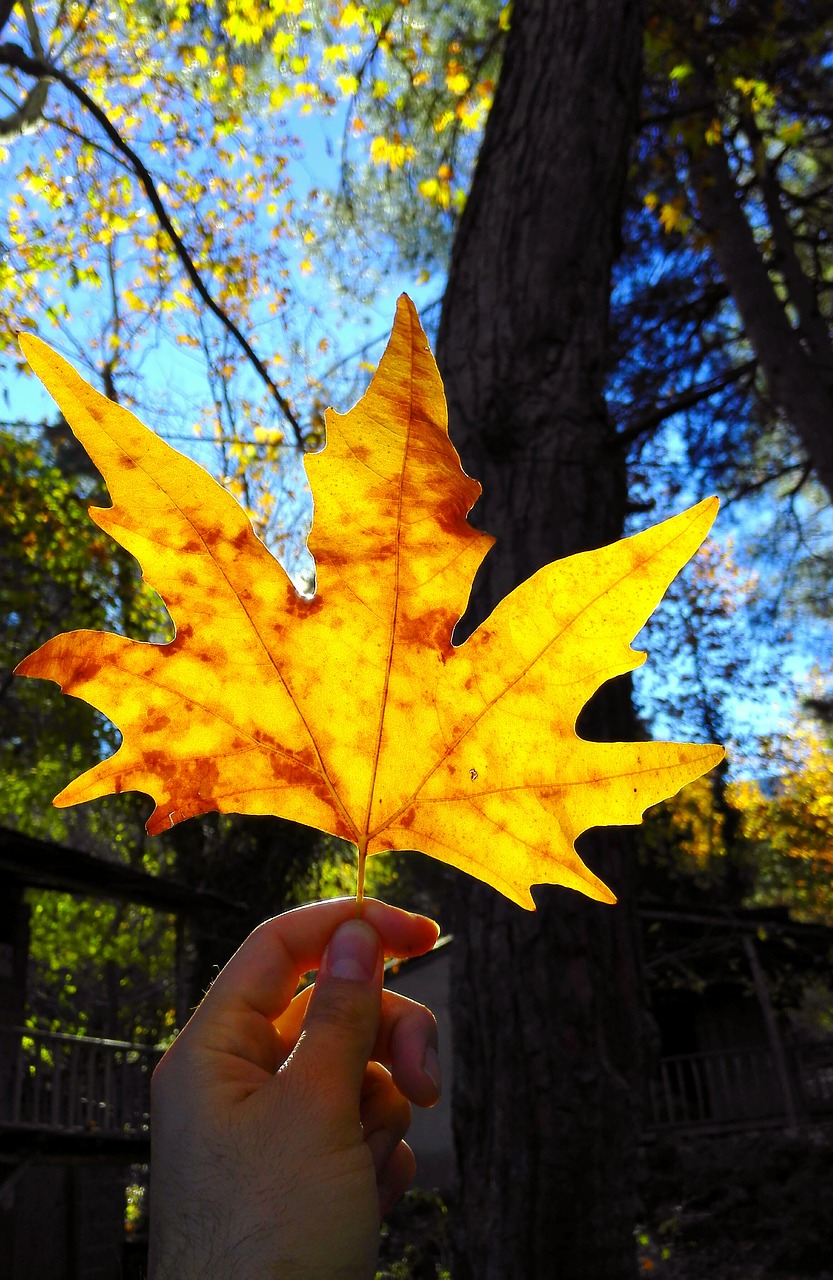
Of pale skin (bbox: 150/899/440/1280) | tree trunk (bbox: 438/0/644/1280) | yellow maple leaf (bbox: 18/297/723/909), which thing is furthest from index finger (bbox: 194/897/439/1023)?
tree trunk (bbox: 438/0/644/1280)

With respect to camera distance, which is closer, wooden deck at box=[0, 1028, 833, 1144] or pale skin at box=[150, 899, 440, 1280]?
pale skin at box=[150, 899, 440, 1280]

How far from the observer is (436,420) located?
998 millimetres

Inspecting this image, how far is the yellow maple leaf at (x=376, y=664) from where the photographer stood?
1.04 m

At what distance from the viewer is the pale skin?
93 cm

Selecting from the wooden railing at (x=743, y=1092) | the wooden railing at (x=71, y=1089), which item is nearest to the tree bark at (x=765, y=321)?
the wooden railing at (x=71, y=1089)

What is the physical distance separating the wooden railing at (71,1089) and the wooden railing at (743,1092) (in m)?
8.15

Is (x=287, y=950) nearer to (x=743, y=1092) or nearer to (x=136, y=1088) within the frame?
(x=136, y=1088)

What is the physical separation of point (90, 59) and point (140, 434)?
7560 millimetres

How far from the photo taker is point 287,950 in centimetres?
119

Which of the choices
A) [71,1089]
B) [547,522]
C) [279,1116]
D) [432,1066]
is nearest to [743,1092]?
[71,1089]

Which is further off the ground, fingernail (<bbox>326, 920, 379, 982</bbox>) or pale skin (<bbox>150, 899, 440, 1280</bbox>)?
fingernail (<bbox>326, 920, 379, 982</bbox>)

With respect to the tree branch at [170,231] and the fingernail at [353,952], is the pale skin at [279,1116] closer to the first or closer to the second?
the fingernail at [353,952]

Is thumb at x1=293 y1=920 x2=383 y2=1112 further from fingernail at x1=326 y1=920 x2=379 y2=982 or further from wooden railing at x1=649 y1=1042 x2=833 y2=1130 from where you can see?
wooden railing at x1=649 y1=1042 x2=833 y2=1130

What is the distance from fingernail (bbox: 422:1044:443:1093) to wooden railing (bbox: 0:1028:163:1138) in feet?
29.4
